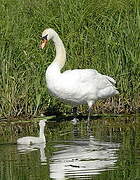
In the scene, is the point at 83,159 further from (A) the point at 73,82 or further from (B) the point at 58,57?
(B) the point at 58,57

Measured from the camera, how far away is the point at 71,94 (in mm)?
12000

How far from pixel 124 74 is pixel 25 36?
1.69 metres

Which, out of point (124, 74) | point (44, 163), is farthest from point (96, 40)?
point (44, 163)

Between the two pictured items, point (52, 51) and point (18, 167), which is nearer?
point (18, 167)

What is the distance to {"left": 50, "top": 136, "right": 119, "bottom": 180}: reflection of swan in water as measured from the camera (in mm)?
8328

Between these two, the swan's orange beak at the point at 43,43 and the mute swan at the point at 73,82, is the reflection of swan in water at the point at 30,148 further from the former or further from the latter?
the swan's orange beak at the point at 43,43

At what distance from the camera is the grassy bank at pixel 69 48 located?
495 inches

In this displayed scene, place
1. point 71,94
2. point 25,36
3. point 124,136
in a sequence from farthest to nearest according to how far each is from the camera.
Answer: point 25,36 < point 71,94 < point 124,136

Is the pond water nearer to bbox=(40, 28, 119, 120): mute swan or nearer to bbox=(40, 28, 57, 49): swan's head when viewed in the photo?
bbox=(40, 28, 119, 120): mute swan

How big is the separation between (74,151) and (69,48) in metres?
4.12

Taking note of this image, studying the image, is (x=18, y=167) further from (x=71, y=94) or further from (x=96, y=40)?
(x=96, y=40)

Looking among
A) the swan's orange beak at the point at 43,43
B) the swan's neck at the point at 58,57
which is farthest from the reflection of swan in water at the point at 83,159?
the swan's orange beak at the point at 43,43

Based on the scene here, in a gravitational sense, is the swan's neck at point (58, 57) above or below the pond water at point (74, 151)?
above

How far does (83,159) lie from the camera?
356 inches
